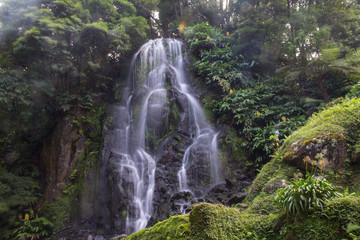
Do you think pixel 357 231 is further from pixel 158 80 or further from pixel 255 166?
pixel 158 80

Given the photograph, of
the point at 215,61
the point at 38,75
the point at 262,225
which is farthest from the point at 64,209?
the point at 215,61

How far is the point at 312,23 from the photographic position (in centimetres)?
1075

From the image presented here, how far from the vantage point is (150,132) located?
10.3 meters

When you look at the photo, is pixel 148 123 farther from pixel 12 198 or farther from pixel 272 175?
pixel 272 175

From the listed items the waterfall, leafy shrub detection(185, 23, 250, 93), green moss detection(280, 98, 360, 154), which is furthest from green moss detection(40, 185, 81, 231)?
green moss detection(280, 98, 360, 154)

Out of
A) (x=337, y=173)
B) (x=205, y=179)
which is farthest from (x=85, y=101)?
(x=337, y=173)

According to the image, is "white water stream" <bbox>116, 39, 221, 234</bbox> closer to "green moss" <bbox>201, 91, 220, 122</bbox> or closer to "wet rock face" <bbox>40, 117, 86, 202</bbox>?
"green moss" <bbox>201, 91, 220, 122</bbox>

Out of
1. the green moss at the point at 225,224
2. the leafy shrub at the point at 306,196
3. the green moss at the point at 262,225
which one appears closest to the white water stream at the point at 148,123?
the green moss at the point at 262,225

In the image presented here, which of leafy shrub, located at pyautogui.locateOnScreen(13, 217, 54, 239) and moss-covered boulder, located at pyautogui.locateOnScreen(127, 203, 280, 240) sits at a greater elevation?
moss-covered boulder, located at pyautogui.locateOnScreen(127, 203, 280, 240)

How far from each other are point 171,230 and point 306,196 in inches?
74.2

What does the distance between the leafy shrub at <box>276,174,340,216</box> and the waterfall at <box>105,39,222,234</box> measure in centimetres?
542

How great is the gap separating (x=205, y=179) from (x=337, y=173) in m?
4.73

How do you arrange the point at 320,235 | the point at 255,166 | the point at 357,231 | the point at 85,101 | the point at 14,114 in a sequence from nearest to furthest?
the point at 357,231 < the point at 320,235 < the point at 255,166 < the point at 14,114 < the point at 85,101

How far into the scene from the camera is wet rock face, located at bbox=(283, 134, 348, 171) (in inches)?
184
